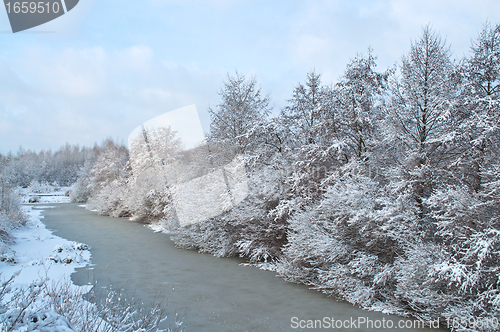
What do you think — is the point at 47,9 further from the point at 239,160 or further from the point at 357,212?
the point at 239,160

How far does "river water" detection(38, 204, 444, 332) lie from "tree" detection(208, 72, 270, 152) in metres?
7.31

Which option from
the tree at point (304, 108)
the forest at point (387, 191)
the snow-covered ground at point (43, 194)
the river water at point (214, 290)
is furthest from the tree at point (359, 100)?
the snow-covered ground at point (43, 194)

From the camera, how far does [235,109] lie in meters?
19.1

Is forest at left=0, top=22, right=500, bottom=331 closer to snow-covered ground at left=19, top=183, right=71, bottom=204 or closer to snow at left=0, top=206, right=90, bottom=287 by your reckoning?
snow at left=0, top=206, right=90, bottom=287

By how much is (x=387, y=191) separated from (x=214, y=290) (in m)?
6.05

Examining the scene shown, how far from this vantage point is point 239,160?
16.0 m

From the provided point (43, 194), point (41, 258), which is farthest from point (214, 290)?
point (43, 194)

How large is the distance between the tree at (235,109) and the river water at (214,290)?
288 inches

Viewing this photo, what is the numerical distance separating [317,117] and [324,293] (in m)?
7.48

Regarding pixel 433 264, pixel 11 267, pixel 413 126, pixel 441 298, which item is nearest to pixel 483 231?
pixel 433 264

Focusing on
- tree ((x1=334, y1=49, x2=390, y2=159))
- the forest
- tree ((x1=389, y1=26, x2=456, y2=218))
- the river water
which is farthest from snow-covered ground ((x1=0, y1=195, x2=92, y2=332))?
tree ((x1=334, y1=49, x2=390, y2=159))

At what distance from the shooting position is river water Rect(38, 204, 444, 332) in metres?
7.75

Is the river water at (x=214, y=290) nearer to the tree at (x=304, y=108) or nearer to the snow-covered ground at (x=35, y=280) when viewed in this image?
the snow-covered ground at (x=35, y=280)

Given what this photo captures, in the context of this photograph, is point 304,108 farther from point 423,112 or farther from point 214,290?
point 214,290
